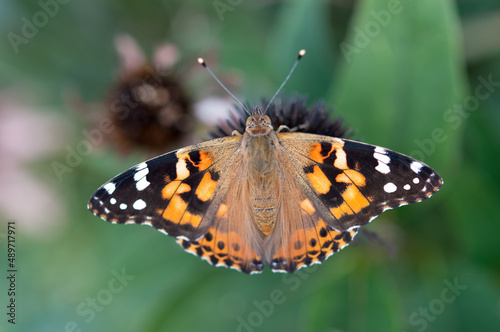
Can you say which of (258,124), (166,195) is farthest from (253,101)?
(166,195)

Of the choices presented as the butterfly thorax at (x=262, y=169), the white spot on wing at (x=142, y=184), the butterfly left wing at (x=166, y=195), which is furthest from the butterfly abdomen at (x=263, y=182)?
the white spot on wing at (x=142, y=184)

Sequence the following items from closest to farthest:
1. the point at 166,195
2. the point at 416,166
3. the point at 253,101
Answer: the point at 416,166 → the point at 166,195 → the point at 253,101

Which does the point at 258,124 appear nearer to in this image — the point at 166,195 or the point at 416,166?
the point at 166,195

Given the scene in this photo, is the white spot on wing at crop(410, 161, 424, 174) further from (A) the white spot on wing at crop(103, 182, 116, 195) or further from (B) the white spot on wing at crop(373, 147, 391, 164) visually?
(A) the white spot on wing at crop(103, 182, 116, 195)

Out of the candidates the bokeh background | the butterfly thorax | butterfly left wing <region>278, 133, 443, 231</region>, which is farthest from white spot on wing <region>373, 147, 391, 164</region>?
the bokeh background

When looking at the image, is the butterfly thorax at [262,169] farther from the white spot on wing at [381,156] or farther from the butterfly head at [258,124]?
the white spot on wing at [381,156]

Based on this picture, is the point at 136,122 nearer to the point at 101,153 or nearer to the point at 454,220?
the point at 101,153
